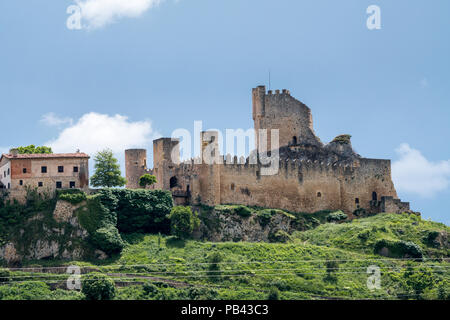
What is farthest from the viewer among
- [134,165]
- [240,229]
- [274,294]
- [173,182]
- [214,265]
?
[134,165]

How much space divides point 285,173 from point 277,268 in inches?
608

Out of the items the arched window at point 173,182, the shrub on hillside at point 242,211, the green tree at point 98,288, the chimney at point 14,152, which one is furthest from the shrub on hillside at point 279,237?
the chimney at point 14,152

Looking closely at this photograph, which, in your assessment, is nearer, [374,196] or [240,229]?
[240,229]

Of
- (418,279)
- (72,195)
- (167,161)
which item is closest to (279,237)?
(167,161)

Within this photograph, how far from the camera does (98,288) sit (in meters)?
58.8

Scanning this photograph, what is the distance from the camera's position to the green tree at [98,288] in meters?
58.7

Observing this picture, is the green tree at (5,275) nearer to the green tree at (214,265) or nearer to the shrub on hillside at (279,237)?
the green tree at (214,265)

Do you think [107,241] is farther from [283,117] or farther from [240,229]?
[283,117]

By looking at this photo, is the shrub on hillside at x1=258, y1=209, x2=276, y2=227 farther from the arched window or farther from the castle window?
the castle window

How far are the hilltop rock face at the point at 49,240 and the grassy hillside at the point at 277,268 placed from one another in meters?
1.52

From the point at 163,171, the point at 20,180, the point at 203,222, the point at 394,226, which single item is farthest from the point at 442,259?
the point at 20,180
